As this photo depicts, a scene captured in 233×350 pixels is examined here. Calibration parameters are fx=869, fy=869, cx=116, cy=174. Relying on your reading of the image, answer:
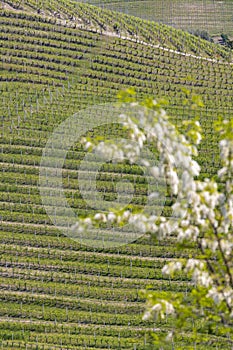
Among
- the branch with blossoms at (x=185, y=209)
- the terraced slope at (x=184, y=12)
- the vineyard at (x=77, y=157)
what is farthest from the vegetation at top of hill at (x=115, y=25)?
the branch with blossoms at (x=185, y=209)

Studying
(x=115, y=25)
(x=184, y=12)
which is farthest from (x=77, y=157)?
(x=184, y=12)

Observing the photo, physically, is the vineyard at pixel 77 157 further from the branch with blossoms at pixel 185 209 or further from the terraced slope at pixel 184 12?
the terraced slope at pixel 184 12

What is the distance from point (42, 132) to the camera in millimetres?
38438

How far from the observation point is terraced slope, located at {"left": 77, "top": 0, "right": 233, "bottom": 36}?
6047 centimetres

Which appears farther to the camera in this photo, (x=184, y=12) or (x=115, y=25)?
(x=184, y=12)

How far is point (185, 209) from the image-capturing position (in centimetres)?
1118

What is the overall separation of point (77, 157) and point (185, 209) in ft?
84.0

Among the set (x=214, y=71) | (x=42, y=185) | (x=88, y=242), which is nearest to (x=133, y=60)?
(x=214, y=71)

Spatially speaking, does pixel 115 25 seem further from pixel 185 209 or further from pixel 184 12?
pixel 185 209

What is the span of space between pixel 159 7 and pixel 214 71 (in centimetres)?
1702

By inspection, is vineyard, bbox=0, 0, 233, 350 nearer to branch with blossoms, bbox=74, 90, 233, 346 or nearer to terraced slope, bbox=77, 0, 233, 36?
branch with blossoms, bbox=74, 90, 233, 346

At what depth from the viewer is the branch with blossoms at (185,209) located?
36.8ft

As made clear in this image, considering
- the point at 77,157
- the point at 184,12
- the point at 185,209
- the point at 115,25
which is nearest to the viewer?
the point at 185,209

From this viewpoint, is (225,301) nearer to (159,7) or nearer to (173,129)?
(173,129)
